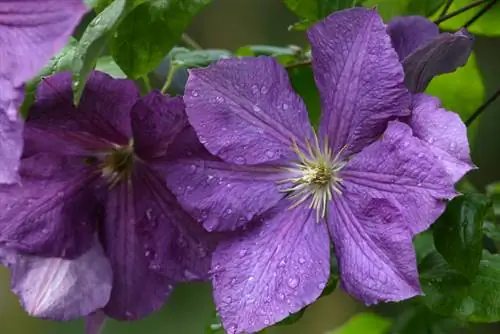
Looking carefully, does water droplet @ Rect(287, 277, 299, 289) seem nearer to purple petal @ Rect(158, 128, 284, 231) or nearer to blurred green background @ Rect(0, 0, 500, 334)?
purple petal @ Rect(158, 128, 284, 231)

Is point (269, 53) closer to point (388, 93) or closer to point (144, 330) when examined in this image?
point (388, 93)

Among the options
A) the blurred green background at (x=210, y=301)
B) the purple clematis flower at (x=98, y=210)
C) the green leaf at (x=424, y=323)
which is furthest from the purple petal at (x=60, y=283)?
the blurred green background at (x=210, y=301)

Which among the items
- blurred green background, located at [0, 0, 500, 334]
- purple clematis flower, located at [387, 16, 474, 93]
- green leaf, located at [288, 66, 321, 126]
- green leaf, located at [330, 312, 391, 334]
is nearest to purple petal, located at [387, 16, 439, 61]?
purple clematis flower, located at [387, 16, 474, 93]

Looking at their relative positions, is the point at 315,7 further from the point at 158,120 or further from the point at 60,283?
the point at 60,283

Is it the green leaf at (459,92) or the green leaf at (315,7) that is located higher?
the green leaf at (315,7)

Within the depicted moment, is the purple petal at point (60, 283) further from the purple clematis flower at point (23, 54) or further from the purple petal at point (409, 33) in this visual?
the purple petal at point (409, 33)

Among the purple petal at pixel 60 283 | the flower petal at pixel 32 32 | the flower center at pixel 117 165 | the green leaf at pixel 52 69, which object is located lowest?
the purple petal at pixel 60 283

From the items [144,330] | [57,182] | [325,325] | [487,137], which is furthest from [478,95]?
[144,330]
